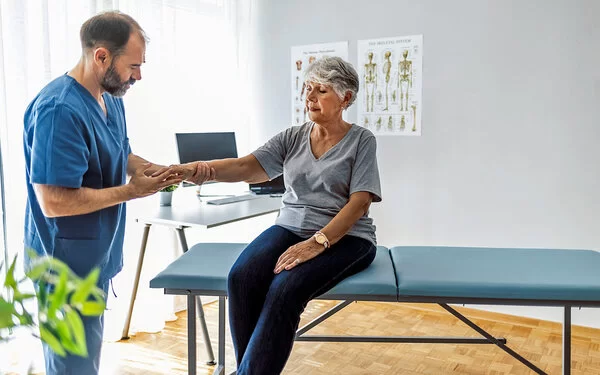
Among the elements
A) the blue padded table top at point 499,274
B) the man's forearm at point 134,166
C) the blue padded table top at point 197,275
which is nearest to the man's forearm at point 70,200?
the man's forearm at point 134,166

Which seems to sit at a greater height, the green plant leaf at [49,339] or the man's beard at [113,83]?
the man's beard at [113,83]

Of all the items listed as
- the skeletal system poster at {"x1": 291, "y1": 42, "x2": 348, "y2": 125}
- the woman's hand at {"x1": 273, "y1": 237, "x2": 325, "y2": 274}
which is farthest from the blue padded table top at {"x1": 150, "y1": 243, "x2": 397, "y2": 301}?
the skeletal system poster at {"x1": 291, "y1": 42, "x2": 348, "y2": 125}

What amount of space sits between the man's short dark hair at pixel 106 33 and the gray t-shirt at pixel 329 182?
2.47 ft

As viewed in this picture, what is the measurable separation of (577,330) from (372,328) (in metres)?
1.09

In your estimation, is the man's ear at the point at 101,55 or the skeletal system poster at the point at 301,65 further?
the skeletal system poster at the point at 301,65

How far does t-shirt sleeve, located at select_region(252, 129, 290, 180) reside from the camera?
2.13 meters

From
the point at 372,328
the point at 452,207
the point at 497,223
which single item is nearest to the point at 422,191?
the point at 452,207

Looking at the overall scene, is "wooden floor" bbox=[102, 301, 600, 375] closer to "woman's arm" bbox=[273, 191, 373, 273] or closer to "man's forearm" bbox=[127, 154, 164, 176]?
"woman's arm" bbox=[273, 191, 373, 273]

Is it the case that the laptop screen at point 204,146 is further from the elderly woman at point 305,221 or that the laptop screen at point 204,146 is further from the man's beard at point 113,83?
the man's beard at point 113,83

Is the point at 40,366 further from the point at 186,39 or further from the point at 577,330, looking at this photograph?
the point at 577,330

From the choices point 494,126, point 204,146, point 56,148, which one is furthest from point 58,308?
point 494,126

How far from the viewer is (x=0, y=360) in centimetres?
244

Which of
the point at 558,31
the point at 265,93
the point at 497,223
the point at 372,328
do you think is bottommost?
the point at 372,328

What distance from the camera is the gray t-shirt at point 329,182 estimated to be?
6.54 feet
